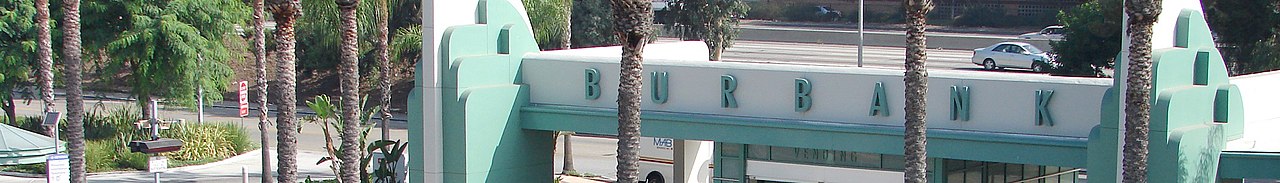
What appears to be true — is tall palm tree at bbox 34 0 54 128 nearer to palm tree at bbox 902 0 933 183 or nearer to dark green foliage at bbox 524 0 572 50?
dark green foliage at bbox 524 0 572 50

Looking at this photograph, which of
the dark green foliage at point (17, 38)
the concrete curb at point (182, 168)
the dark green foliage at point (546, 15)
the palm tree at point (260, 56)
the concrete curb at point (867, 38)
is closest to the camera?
the palm tree at point (260, 56)

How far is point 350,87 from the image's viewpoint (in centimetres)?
2019

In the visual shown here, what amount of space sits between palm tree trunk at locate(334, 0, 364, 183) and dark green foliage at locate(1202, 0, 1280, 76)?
67.8ft

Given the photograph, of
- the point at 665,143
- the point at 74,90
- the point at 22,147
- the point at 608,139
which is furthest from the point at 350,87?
the point at 608,139

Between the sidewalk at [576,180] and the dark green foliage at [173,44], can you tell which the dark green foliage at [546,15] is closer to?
the sidewalk at [576,180]

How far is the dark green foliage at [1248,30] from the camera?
34.5 metres

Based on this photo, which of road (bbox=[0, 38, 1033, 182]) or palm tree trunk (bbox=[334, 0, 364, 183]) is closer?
palm tree trunk (bbox=[334, 0, 364, 183])

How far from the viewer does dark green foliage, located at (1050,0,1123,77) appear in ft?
122

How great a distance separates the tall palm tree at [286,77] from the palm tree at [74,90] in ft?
12.5

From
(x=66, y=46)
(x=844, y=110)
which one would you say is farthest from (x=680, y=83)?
(x=66, y=46)

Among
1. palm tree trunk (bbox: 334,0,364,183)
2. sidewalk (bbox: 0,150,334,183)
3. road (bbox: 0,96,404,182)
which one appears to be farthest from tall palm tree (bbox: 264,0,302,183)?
road (bbox: 0,96,404,182)

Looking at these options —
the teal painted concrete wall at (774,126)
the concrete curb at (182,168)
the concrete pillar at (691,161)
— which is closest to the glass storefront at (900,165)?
the teal painted concrete wall at (774,126)

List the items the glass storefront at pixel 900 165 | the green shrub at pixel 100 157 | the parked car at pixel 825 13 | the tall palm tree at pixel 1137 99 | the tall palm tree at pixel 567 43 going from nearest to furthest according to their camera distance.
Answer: the tall palm tree at pixel 1137 99
the glass storefront at pixel 900 165
the tall palm tree at pixel 567 43
the green shrub at pixel 100 157
the parked car at pixel 825 13

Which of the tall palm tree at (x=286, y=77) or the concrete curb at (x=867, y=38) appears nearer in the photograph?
→ the tall palm tree at (x=286, y=77)
